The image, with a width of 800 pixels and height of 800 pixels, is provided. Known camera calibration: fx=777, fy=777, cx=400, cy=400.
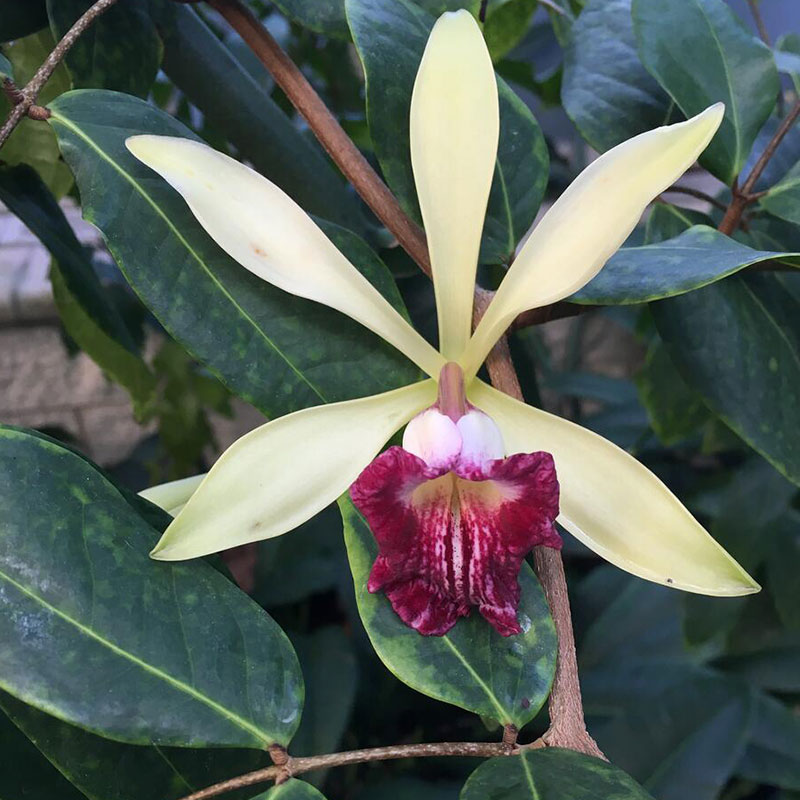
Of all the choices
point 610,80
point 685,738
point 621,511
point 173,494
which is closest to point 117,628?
point 173,494

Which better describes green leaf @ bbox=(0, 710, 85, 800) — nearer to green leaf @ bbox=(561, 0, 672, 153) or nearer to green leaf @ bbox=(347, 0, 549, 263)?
green leaf @ bbox=(347, 0, 549, 263)

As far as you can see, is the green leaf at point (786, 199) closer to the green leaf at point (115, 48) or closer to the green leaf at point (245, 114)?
the green leaf at point (245, 114)

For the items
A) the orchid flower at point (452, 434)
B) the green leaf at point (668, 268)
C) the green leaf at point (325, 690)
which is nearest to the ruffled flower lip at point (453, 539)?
Result: the orchid flower at point (452, 434)

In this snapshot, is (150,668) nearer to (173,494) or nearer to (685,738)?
(173,494)

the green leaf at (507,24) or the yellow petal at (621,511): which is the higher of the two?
the green leaf at (507,24)

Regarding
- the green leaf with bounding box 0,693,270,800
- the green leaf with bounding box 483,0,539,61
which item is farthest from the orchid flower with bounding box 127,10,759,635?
the green leaf with bounding box 483,0,539,61

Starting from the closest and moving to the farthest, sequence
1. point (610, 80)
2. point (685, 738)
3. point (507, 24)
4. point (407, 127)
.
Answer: point (407, 127), point (610, 80), point (507, 24), point (685, 738)
